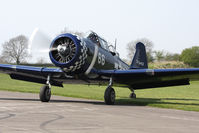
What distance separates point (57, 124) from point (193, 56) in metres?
96.2

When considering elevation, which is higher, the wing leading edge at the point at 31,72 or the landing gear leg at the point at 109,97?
the wing leading edge at the point at 31,72

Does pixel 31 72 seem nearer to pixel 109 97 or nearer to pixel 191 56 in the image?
pixel 109 97

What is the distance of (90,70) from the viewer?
1258 cm

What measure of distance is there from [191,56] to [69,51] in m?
90.1

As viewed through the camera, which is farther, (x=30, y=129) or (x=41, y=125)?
(x=41, y=125)

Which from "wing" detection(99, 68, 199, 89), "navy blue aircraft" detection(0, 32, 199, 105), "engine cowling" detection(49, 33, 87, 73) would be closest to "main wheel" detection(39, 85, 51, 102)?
"navy blue aircraft" detection(0, 32, 199, 105)

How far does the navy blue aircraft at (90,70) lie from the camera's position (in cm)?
1170

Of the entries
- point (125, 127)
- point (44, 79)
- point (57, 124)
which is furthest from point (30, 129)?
point (44, 79)

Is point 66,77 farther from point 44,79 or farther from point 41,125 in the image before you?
point 41,125

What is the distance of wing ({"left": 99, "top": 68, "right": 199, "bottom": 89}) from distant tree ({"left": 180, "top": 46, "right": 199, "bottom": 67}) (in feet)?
265

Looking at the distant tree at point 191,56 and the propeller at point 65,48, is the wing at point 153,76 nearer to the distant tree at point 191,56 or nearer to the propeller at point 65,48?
the propeller at point 65,48

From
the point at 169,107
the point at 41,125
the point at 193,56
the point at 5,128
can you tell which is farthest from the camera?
the point at 193,56

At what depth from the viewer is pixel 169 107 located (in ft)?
37.4

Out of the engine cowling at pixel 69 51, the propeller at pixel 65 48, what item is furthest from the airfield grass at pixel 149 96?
the propeller at pixel 65 48
